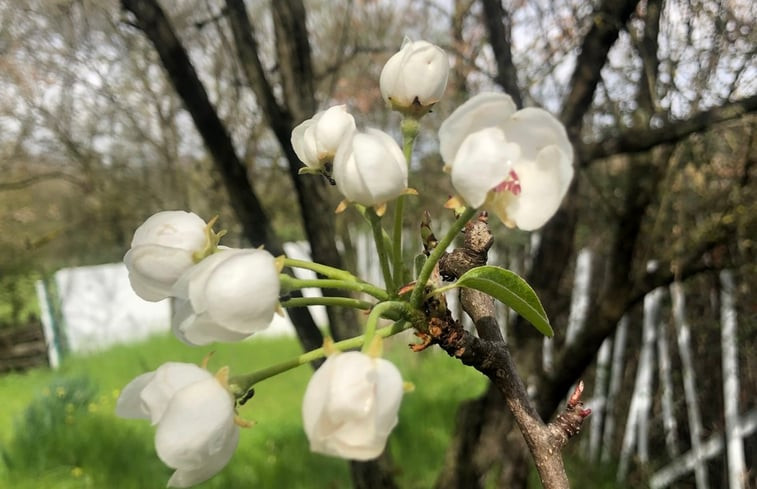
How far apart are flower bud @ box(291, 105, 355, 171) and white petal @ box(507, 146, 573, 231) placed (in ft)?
0.44

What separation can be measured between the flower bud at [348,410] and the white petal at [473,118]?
0.52 feet

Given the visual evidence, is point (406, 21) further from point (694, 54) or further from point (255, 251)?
point (255, 251)

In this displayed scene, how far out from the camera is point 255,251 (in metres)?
0.44

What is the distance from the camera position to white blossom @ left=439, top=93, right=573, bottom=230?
0.43 metres

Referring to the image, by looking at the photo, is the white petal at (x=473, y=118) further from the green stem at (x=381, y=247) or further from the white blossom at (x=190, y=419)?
the white blossom at (x=190, y=419)

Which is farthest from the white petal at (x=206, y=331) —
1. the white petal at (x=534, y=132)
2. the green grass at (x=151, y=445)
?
the green grass at (x=151, y=445)

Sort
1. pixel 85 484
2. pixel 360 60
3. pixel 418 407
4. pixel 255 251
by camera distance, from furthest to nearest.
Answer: pixel 360 60 → pixel 418 407 → pixel 85 484 → pixel 255 251

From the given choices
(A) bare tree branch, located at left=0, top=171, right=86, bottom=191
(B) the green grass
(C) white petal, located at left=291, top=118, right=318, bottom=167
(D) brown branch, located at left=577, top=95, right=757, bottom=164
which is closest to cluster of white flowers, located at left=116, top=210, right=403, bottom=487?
(C) white petal, located at left=291, top=118, right=318, bottom=167

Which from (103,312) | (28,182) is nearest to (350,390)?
(28,182)

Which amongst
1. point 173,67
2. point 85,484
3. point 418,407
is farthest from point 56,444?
point 173,67

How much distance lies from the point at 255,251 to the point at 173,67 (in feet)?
3.86

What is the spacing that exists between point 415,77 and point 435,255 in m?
0.16

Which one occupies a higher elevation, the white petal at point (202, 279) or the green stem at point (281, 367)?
the white petal at point (202, 279)

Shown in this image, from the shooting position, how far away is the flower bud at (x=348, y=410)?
0.40 m
